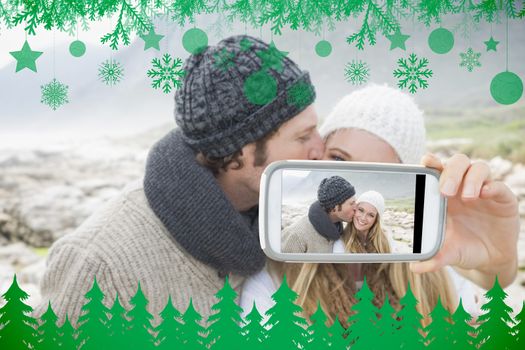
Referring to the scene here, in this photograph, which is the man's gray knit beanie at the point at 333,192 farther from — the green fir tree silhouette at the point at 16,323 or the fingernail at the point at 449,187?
the green fir tree silhouette at the point at 16,323

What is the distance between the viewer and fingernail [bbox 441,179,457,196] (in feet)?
2.40

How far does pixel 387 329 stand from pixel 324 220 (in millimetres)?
252

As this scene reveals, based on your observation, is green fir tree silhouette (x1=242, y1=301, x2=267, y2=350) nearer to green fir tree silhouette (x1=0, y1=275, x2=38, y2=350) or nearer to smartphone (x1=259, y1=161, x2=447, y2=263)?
smartphone (x1=259, y1=161, x2=447, y2=263)

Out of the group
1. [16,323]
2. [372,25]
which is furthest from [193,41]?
[16,323]

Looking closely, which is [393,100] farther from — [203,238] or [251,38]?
[203,238]

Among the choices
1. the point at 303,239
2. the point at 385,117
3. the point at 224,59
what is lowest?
the point at 303,239

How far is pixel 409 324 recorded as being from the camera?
0.88 m

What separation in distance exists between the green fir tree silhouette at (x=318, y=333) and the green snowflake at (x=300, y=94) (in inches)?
12.3

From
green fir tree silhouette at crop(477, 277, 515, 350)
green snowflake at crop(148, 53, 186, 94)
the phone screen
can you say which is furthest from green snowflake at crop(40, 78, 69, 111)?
green fir tree silhouette at crop(477, 277, 515, 350)

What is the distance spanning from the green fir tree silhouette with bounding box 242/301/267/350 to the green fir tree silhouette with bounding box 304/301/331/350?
73 mm

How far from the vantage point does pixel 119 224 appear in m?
0.83

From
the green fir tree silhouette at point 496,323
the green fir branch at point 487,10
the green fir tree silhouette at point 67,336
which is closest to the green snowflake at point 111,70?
the green fir tree silhouette at point 67,336

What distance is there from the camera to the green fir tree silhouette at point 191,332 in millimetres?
804

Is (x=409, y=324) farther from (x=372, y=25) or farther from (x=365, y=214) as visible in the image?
(x=372, y=25)
